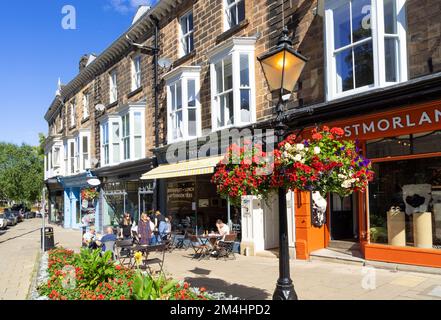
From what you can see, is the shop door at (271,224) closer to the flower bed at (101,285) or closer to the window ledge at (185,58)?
the flower bed at (101,285)

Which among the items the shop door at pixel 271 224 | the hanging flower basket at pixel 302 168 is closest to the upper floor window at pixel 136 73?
the shop door at pixel 271 224

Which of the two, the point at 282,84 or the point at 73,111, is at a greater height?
the point at 73,111

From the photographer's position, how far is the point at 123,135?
21.1 m

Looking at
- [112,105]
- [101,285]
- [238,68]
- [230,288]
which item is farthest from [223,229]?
[112,105]

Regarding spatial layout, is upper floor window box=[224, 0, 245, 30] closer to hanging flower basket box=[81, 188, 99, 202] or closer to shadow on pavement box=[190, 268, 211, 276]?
shadow on pavement box=[190, 268, 211, 276]

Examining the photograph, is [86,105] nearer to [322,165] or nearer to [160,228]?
[160,228]

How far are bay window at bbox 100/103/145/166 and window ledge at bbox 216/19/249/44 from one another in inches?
256

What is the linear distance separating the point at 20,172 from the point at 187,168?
44.9m

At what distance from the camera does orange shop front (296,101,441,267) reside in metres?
8.55

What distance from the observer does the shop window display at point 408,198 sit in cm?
869

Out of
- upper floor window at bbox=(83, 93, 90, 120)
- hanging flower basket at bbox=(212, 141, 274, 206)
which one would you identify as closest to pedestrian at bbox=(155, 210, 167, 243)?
hanging flower basket at bbox=(212, 141, 274, 206)

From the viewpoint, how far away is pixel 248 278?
8992 mm

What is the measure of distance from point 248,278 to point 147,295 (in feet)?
14.8

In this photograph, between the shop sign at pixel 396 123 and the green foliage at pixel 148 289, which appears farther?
the shop sign at pixel 396 123
